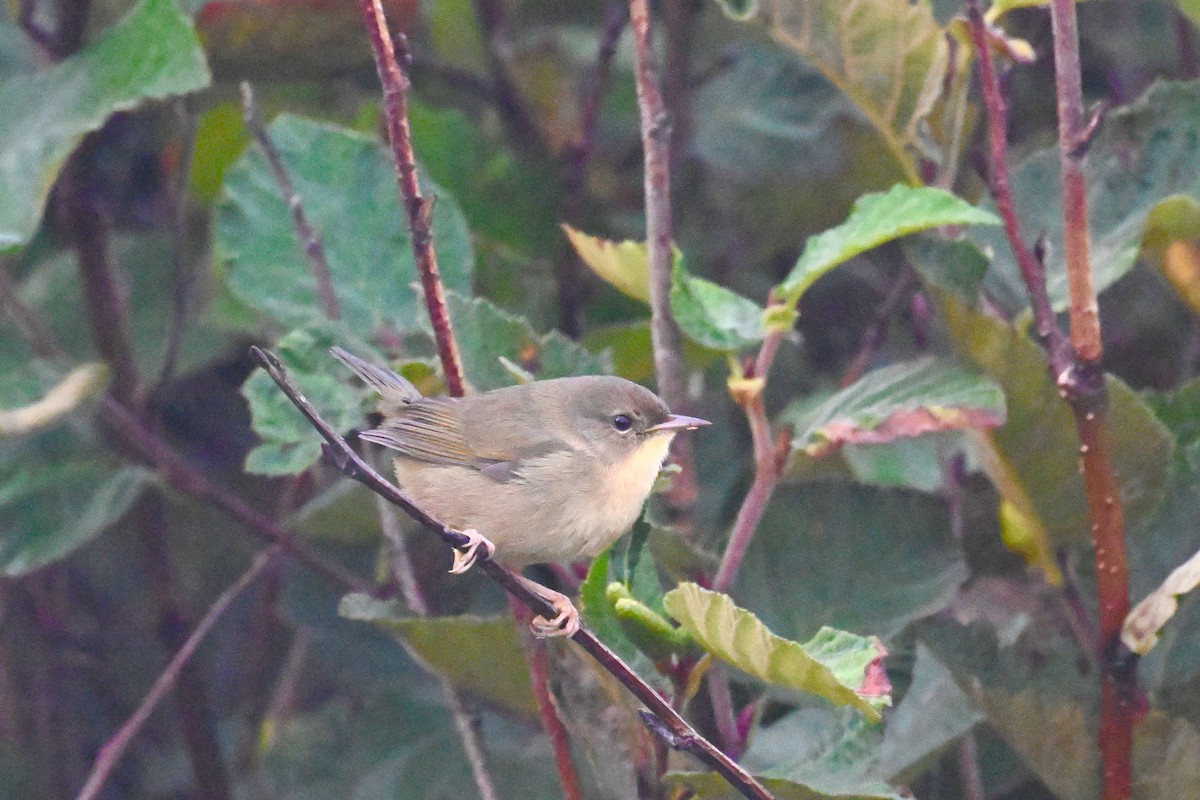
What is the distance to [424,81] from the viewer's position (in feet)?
9.09

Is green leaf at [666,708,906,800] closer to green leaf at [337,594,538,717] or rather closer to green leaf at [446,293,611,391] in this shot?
green leaf at [337,594,538,717]

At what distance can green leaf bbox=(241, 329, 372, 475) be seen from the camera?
182 cm

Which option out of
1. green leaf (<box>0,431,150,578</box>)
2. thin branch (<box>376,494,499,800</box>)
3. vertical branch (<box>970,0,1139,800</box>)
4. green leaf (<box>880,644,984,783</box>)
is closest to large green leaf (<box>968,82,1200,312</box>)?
vertical branch (<box>970,0,1139,800</box>)

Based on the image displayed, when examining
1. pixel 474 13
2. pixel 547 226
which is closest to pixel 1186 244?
pixel 547 226

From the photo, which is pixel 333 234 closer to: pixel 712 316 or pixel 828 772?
pixel 712 316

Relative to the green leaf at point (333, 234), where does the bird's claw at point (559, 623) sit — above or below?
below

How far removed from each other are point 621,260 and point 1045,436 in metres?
0.56

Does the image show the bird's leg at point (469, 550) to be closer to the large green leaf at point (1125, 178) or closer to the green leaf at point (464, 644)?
the green leaf at point (464, 644)

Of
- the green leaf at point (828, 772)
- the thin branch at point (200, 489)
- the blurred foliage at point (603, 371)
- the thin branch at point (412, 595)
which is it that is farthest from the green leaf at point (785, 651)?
the thin branch at point (200, 489)

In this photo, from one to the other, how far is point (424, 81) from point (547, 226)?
489 mm

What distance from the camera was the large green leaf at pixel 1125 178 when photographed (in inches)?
73.1

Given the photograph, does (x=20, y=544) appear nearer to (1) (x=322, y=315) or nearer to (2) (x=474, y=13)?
(1) (x=322, y=315)

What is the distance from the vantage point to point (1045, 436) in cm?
172

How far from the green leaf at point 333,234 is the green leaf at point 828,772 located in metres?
0.82
